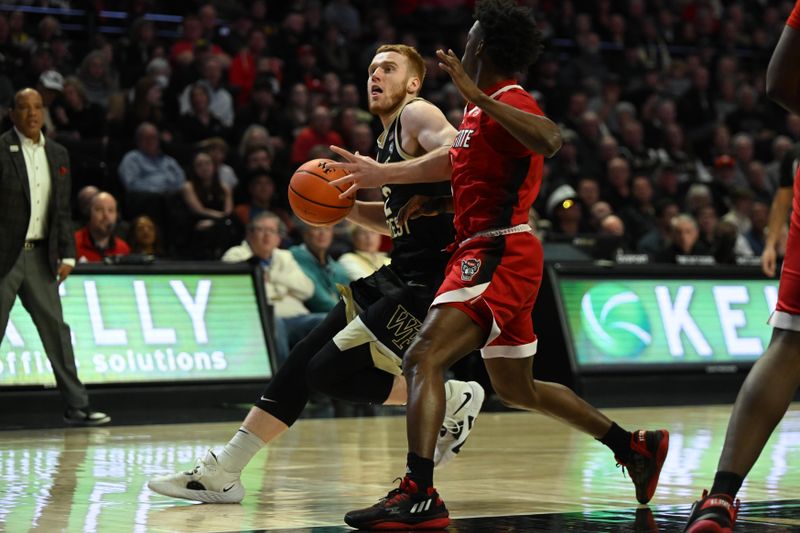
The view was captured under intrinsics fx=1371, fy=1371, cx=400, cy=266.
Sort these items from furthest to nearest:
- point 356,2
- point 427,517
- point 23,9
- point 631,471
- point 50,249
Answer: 1. point 356,2
2. point 23,9
3. point 50,249
4. point 631,471
5. point 427,517

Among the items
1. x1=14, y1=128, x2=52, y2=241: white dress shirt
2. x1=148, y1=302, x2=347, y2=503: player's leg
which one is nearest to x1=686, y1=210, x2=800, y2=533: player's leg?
x1=148, y1=302, x2=347, y2=503: player's leg

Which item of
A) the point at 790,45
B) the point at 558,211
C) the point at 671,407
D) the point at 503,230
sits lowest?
the point at 671,407

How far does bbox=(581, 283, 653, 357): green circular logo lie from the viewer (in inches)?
476

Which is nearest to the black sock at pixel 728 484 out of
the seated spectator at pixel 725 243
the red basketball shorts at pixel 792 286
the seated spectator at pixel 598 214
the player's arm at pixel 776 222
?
the red basketball shorts at pixel 792 286

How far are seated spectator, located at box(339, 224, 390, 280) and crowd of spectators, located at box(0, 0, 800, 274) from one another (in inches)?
0.8

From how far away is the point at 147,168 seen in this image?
1380cm

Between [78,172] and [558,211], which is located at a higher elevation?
[78,172]

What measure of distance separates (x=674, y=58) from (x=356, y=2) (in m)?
5.61

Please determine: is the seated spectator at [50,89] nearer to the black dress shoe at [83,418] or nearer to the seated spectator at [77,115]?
the seated spectator at [77,115]

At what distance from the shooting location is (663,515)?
5258mm

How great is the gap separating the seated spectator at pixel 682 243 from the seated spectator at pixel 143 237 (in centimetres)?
504

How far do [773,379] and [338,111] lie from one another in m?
11.8

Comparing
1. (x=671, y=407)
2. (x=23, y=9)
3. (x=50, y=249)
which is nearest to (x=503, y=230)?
(x=50, y=249)

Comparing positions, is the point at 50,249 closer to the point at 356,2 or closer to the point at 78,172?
the point at 78,172
